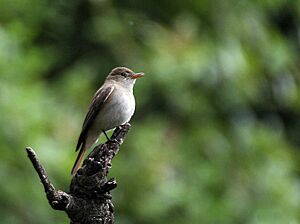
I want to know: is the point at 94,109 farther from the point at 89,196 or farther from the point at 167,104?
the point at 167,104

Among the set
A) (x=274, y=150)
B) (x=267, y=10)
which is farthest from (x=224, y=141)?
(x=267, y=10)

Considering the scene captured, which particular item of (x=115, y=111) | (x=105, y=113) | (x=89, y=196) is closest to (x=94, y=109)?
(x=105, y=113)

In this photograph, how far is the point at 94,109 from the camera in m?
6.10

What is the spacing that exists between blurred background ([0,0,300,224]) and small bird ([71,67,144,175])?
5.77 feet

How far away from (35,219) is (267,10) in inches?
166

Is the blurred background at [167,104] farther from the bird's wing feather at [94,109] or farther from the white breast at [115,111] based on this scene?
the white breast at [115,111]

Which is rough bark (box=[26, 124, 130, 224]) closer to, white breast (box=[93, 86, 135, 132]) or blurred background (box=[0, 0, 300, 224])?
white breast (box=[93, 86, 135, 132])

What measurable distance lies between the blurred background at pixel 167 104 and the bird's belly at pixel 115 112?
6.14ft

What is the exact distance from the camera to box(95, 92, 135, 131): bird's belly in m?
5.85

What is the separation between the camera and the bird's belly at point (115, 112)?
585 centimetres

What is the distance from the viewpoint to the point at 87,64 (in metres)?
10.1

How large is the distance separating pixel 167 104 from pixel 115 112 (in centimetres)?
382

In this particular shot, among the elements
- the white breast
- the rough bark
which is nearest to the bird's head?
the white breast

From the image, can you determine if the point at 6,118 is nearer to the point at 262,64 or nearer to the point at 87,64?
the point at 87,64
